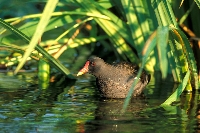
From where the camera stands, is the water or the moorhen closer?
the water

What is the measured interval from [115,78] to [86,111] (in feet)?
3.45

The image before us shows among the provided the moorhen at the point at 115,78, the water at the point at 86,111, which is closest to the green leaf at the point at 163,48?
the water at the point at 86,111

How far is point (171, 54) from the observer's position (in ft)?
24.6

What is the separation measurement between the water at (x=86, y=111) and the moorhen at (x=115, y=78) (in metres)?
0.12

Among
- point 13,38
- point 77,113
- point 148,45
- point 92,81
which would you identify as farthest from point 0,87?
point 148,45

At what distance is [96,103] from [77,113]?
665mm

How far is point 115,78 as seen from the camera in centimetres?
720

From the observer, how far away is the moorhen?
7137mm

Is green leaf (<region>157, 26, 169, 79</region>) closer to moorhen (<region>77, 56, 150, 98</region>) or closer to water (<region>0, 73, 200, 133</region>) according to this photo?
water (<region>0, 73, 200, 133</region>)

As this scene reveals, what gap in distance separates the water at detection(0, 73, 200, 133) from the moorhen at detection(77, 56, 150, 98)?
12 cm

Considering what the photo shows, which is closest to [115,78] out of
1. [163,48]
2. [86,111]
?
[86,111]

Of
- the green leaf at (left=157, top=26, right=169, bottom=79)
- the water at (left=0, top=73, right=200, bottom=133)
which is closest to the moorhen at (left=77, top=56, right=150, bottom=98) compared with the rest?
the water at (left=0, top=73, right=200, bottom=133)

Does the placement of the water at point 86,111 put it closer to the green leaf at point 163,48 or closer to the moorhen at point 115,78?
the moorhen at point 115,78

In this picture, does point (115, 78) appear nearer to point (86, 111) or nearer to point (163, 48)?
point (86, 111)
